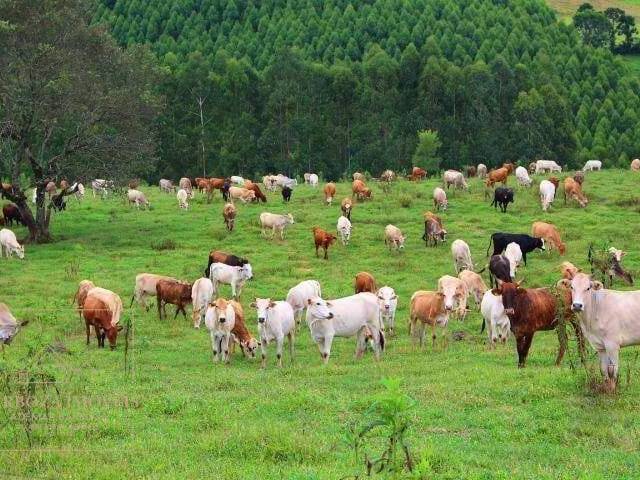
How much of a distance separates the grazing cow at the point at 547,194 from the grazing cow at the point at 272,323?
24178mm

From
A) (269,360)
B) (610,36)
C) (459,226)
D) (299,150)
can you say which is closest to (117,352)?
(269,360)

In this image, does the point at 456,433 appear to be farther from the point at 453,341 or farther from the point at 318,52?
the point at 318,52

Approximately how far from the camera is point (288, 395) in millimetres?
14977

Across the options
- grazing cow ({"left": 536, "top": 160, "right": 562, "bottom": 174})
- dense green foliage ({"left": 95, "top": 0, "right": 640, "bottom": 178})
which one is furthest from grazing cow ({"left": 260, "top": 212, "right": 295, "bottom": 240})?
dense green foliage ({"left": 95, "top": 0, "right": 640, "bottom": 178})

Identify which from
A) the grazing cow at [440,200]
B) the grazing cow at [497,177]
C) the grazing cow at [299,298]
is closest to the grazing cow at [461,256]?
the grazing cow at [299,298]

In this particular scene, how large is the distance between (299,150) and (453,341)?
54331mm

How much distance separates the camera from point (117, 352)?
69.6 ft

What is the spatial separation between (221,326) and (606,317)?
9163 mm

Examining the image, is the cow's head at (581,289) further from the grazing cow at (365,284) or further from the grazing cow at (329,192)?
the grazing cow at (329,192)

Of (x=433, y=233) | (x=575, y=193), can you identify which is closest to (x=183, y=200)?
(x=433, y=233)

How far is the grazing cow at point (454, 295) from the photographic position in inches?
842

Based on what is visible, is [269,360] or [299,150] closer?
[269,360]

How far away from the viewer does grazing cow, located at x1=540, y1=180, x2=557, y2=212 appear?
137 feet

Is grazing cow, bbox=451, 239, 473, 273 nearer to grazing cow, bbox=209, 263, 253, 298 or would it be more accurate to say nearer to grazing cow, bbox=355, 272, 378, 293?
grazing cow, bbox=355, 272, 378, 293
